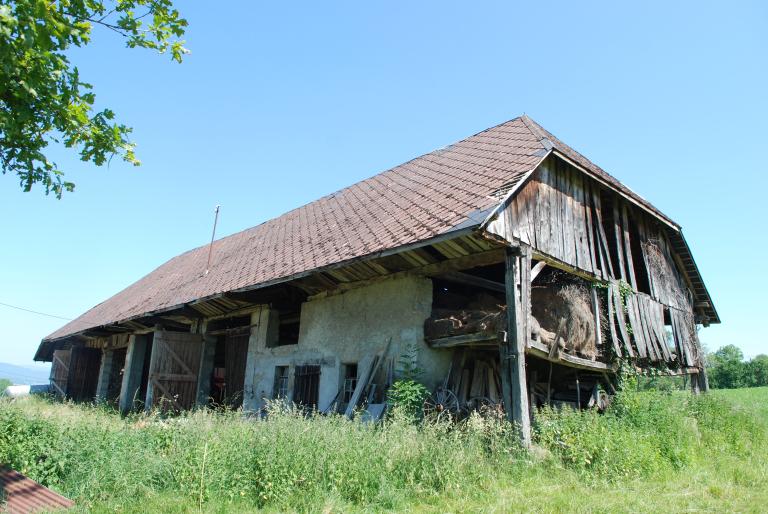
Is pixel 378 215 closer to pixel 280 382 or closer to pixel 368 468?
pixel 280 382

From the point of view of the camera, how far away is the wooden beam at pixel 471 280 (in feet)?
31.4

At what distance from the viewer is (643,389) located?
10102 millimetres

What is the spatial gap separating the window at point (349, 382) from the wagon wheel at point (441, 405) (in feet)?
5.89

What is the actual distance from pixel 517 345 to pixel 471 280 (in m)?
2.60

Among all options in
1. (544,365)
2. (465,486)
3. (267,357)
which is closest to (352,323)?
(267,357)

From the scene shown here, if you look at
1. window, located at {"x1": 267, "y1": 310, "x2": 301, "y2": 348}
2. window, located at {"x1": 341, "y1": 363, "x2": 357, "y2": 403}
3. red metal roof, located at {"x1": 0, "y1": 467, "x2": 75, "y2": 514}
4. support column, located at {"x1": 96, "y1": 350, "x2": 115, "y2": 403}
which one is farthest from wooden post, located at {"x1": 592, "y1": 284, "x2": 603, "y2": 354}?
support column, located at {"x1": 96, "y1": 350, "x2": 115, "y2": 403}

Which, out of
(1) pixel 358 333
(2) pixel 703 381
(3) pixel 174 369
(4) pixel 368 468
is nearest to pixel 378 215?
(1) pixel 358 333

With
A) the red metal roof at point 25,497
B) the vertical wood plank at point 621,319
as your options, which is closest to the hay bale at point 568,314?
the vertical wood plank at point 621,319

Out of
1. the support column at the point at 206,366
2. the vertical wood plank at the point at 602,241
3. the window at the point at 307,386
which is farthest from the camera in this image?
the support column at the point at 206,366

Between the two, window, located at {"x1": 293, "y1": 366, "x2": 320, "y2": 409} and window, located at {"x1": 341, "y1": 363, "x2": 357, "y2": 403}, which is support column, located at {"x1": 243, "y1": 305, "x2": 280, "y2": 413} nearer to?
window, located at {"x1": 293, "y1": 366, "x2": 320, "y2": 409}

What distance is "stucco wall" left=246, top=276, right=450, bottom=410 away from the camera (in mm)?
9242

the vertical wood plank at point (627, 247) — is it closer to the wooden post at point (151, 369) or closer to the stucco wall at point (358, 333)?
the stucco wall at point (358, 333)

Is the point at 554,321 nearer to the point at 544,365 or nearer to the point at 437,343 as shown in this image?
the point at 544,365

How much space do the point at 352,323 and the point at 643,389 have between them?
215 inches
